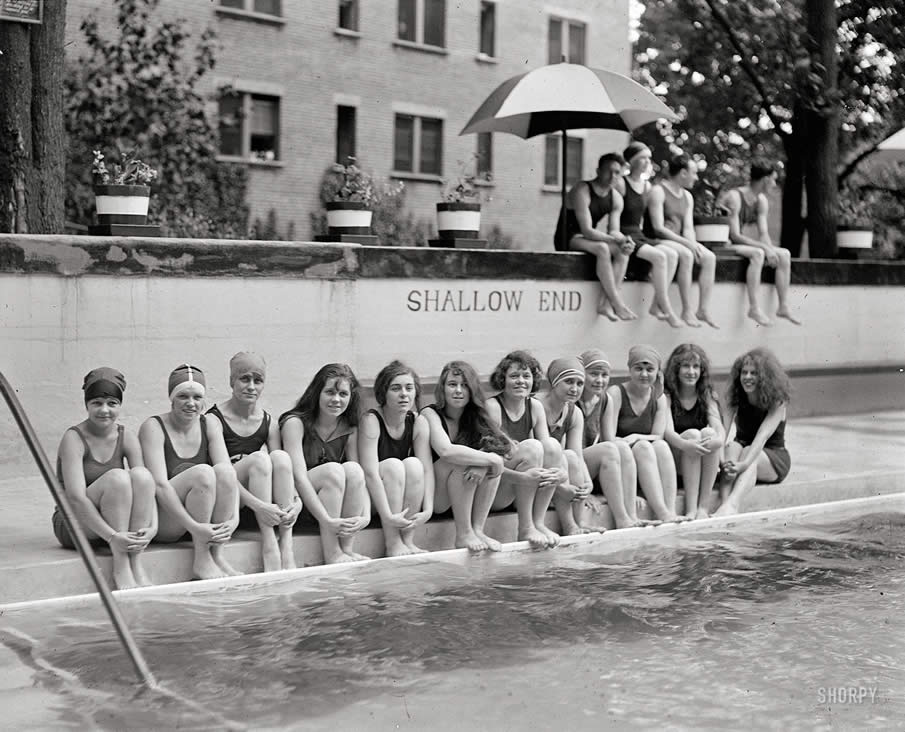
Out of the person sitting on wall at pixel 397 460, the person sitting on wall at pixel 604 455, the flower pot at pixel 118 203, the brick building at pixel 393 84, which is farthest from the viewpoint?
the brick building at pixel 393 84

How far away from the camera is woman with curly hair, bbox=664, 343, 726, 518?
873 centimetres

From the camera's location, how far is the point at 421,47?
29.0m

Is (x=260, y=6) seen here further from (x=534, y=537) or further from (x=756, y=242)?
(x=534, y=537)

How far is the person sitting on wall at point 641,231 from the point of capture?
1224 cm

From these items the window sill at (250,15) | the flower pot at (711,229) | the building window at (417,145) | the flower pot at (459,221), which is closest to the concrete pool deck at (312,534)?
the flower pot at (711,229)

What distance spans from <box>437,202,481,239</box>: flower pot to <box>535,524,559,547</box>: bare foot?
4338 mm

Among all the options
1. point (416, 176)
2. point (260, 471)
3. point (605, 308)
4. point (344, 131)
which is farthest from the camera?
point (416, 176)

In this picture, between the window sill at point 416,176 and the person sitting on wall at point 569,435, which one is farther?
the window sill at point 416,176

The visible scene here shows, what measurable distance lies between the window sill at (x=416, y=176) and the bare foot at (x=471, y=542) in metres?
21.0

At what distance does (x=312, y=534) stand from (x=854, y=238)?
10114 mm

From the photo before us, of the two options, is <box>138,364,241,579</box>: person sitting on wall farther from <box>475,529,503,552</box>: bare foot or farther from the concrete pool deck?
<box>475,529,503,552</box>: bare foot

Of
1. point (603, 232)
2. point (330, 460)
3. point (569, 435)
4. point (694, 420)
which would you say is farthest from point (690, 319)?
point (330, 460)

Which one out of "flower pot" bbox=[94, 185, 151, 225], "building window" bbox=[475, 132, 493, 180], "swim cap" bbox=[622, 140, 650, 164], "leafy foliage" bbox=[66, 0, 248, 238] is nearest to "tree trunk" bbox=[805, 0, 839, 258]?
"swim cap" bbox=[622, 140, 650, 164]

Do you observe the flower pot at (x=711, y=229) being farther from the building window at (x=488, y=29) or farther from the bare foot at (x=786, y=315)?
the building window at (x=488, y=29)
